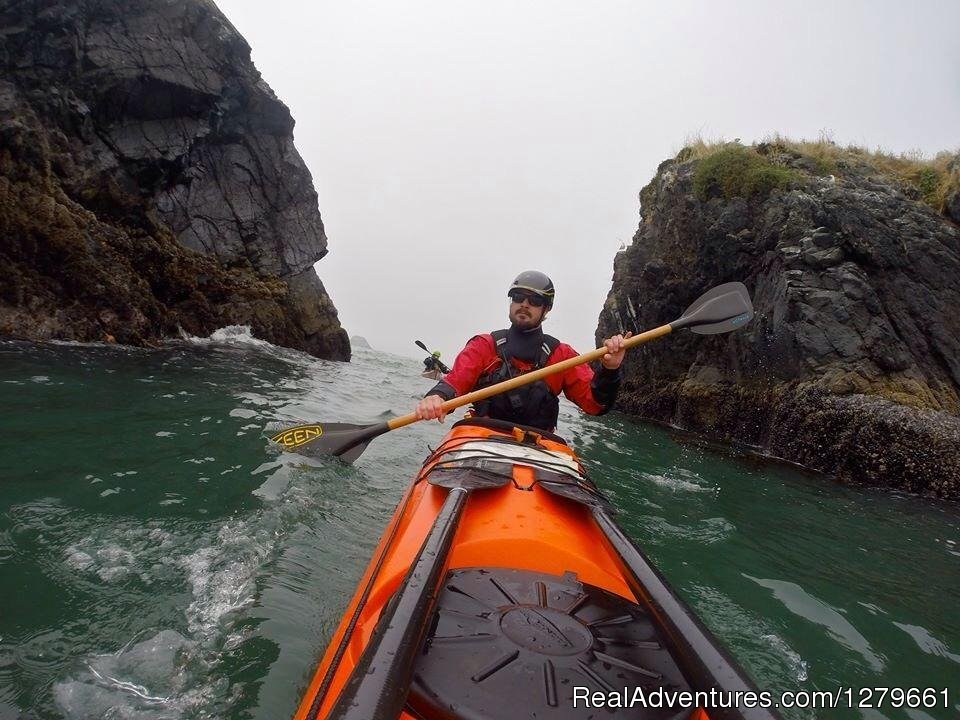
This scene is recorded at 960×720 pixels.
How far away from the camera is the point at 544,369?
165 inches

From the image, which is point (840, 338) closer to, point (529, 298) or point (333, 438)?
point (529, 298)

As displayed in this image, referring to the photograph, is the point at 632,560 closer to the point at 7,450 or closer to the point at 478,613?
the point at 478,613

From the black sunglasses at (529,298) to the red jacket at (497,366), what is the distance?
478mm

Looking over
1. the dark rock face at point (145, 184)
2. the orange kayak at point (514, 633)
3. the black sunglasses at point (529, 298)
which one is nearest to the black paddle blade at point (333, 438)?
the black sunglasses at point (529, 298)

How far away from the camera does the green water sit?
6.73ft

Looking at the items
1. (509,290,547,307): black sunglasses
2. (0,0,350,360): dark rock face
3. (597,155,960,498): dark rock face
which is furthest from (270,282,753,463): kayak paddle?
(0,0,350,360): dark rock face

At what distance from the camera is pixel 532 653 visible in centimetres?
142

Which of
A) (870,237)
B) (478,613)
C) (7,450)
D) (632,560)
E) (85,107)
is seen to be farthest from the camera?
(85,107)

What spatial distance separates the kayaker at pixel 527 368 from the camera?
4.48 m

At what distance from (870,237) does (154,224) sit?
55.4 feet

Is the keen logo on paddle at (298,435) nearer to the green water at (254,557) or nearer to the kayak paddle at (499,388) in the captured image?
the kayak paddle at (499,388)

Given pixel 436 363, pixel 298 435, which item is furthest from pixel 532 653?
pixel 436 363

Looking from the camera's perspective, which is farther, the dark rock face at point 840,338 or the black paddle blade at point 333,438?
the dark rock face at point 840,338

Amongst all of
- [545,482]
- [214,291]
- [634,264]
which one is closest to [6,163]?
[214,291]
